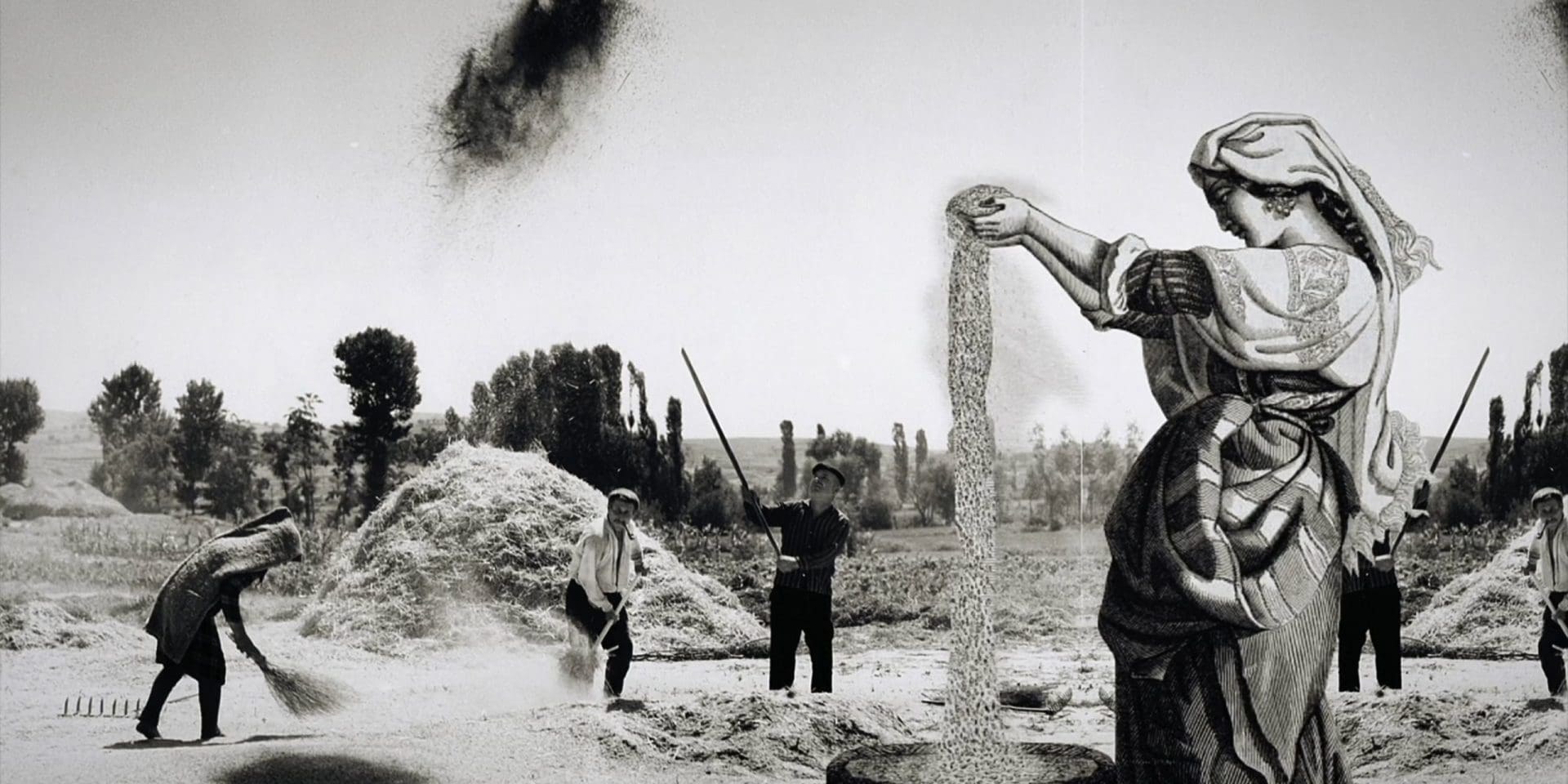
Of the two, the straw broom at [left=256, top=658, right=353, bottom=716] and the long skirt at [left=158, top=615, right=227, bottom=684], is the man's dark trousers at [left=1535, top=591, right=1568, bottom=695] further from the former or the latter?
the long skirt at [left=158, top=615, right=227, bottom=684]

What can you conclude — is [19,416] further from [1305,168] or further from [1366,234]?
[1366,234]

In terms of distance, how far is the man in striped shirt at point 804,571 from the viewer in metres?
5.37

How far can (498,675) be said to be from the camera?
540 cm

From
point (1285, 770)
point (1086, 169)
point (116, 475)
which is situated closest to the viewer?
point (1285, 770)

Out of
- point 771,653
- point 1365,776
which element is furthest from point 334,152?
point 1365,776

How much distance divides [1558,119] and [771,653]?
12.6ft

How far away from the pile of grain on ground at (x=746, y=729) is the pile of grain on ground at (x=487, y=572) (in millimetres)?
312

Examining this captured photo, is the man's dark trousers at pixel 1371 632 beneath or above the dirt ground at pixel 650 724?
above

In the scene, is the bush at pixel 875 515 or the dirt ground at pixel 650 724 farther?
the bush at pixel 875 515

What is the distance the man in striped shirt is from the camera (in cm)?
537

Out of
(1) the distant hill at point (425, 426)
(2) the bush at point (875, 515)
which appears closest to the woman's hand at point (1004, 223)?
(1) the distant hill at point (425, 426)

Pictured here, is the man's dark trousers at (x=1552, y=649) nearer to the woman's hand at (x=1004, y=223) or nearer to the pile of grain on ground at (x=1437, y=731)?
the pile of grain on ground at (x=1437, y=731)

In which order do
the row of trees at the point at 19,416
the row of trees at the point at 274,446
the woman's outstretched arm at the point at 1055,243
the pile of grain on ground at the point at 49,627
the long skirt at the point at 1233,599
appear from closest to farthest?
the long skirt at the point at 1233,599
the woman's outstretched arm at the point at 1055,243
the row of trees at the point at 274,446
the pile of grain on ground at the point at 49,627
the row of trees at the point at 19,416

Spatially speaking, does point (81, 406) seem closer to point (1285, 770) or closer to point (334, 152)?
point (334, 152)
